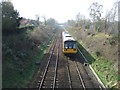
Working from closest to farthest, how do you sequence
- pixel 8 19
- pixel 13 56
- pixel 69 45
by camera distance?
pixel 13 56 → pixel 8 19 → pixel 69 45

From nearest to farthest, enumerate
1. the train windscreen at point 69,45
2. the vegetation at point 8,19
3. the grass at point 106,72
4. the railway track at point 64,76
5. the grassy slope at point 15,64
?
the grassy slope at point 15,64 < the railway track at point 64,76 < the grass at point 106,72 < the vegetation at point 8,19 < the train windscreen at point 69,45

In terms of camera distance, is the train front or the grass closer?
the grass

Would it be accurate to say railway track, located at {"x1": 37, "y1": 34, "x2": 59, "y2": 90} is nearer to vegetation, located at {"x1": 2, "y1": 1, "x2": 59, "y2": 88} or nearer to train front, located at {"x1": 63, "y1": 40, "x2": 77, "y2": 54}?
vegetation, located at {"x1": 2, "y1": 1, "x2": 59, "y2": 88}

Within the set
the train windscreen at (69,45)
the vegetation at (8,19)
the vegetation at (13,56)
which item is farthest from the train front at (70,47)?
the vegetation at (8,19)

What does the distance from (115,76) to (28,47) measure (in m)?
12.6

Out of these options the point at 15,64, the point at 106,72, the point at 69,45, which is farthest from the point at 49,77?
the point at 69,45

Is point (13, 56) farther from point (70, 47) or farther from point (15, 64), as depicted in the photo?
point (70, 47)

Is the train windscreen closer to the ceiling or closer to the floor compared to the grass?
closer to the ceiling

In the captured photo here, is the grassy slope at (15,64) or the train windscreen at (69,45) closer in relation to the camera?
the grassy slope at (15,64)

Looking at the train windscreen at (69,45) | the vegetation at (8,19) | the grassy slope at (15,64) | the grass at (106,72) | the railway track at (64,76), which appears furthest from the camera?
the train windscreen at (69,45)

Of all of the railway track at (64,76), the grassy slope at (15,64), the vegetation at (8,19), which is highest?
the vegetation at (8,19)

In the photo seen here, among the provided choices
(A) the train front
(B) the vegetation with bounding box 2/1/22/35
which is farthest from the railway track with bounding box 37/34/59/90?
(B) the vegetation with bounding box 2/1/22/35

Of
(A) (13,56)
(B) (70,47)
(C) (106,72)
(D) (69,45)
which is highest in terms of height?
(D) (69,45)

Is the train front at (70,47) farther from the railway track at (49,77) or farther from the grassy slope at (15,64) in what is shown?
the grassy slope at (15,64)
